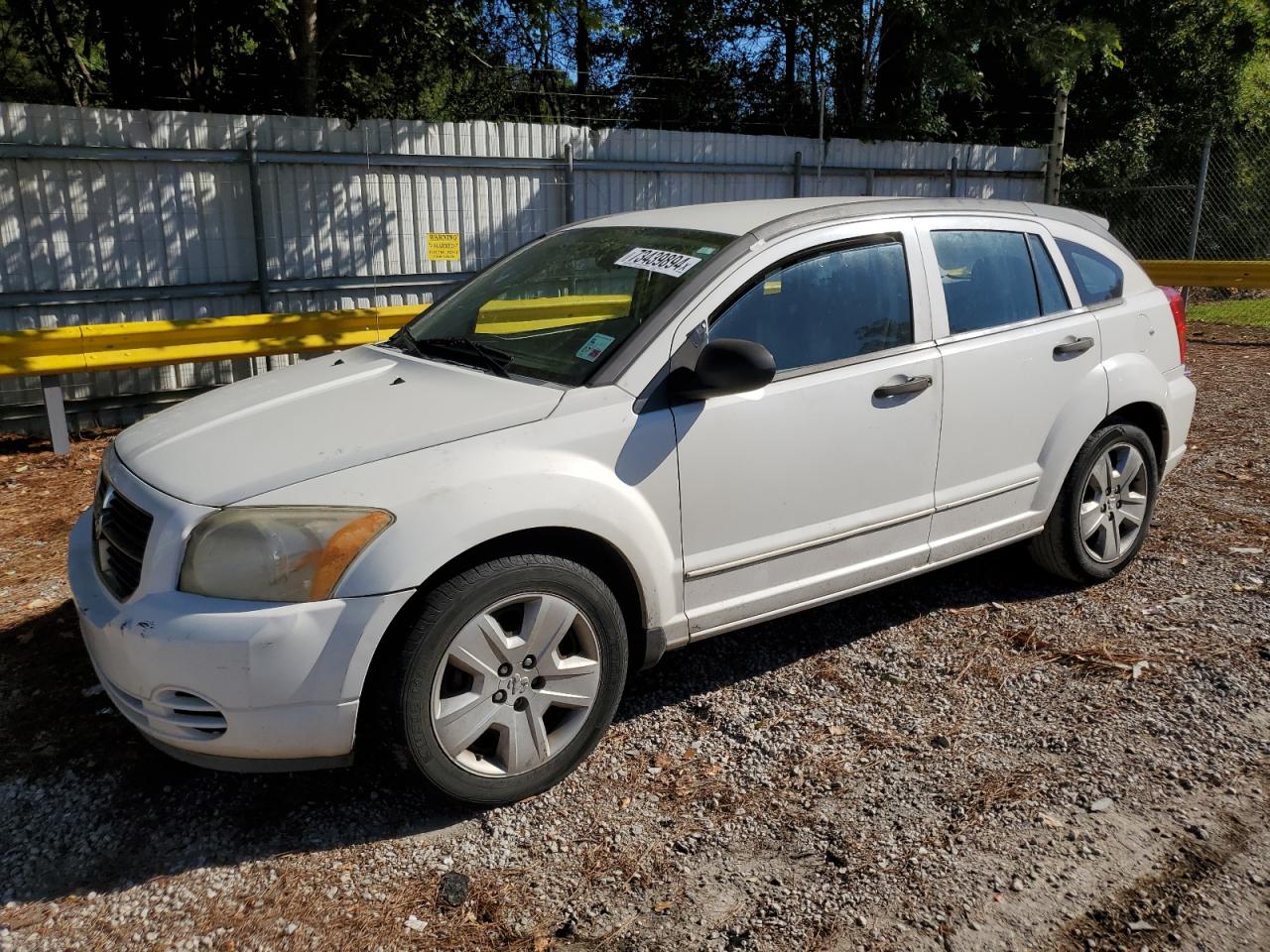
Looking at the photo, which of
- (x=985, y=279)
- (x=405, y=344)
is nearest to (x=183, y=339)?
(x=405, y=344)

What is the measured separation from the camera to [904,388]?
387cm

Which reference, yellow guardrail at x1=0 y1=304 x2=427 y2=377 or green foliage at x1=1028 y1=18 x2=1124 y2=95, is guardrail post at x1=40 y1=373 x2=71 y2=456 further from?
green foliage at x1=1028 y1=18 x2=1124 y2=95

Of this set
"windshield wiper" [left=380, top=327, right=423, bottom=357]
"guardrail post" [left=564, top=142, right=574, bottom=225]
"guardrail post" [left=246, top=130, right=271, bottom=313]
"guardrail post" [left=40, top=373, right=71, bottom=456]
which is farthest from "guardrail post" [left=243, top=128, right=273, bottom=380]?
"windshield wiper" [left=380, top=327, right=423, bottom=357]

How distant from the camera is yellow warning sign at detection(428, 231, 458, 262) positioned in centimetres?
1002

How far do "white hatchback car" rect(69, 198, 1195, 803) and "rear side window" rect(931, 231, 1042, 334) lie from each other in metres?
0.01

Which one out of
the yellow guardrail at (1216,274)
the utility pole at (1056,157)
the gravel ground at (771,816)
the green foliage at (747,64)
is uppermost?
the green foliage at (747,64)

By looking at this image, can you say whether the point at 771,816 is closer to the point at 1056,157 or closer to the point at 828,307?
the point at 828,307

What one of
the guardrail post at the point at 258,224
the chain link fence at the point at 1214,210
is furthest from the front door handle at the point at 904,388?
the chain link fence at the point at 1214,210

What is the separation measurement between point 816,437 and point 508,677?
1.35m

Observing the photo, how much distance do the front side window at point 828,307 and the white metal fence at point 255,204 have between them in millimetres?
6568

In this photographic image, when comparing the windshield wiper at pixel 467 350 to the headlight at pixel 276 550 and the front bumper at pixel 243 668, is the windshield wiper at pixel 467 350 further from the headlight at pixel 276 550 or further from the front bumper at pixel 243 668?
the front bumper at pixel 243 668

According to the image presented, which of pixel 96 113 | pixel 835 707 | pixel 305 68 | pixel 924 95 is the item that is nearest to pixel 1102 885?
pixel 835 707

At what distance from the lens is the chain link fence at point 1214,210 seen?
52.4ft

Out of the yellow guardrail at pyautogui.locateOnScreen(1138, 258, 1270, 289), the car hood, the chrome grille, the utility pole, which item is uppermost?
the utility pole
